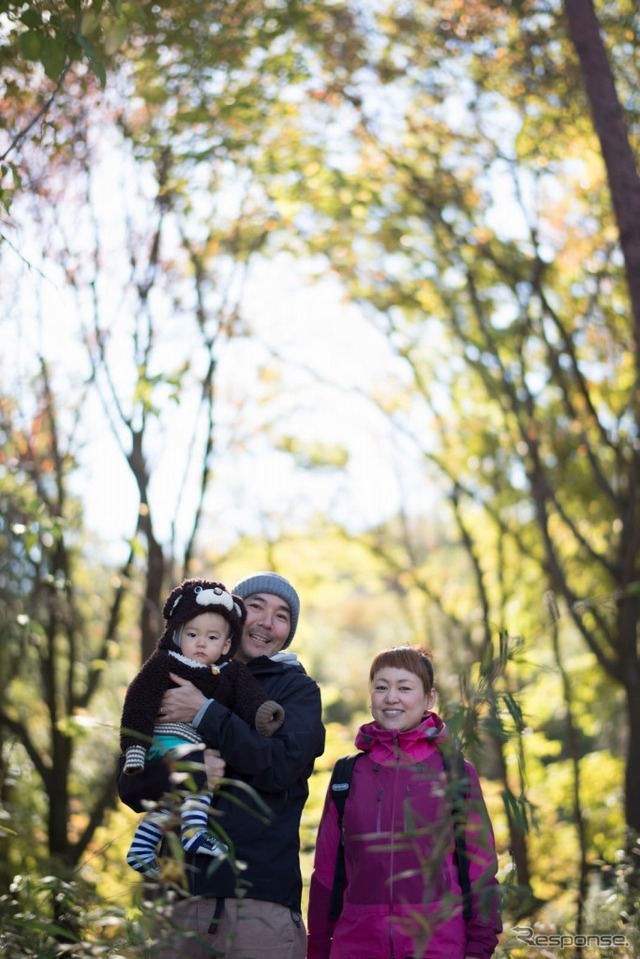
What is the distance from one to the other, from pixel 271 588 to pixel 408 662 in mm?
517

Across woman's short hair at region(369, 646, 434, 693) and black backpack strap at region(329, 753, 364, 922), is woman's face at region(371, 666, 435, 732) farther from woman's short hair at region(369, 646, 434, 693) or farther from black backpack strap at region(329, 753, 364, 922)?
black backpack strap at region(329, 753, 364, 922)

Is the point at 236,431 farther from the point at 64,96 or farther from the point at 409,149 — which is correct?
the point at 64,96

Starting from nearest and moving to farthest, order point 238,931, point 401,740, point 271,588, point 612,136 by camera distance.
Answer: point 238,931 → point 401,740 → point 271,588 → point 612,136

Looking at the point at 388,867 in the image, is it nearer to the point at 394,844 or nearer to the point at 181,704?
the point at 394,844

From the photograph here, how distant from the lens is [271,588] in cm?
363

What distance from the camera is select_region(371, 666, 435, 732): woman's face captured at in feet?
11.4

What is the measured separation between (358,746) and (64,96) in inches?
221

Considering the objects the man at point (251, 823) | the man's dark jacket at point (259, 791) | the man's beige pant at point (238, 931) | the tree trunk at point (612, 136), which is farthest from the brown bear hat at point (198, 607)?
the tree trunk at point (612, 136)

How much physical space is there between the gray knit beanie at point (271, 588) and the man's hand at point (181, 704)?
54 centimetres

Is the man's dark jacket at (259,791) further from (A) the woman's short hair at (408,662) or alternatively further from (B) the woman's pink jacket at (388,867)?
(A) the woman's short hair at (408,662)

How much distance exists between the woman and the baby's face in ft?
1.96

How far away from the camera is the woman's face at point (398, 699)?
349 centimetres

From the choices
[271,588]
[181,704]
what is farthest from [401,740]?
[181,704]

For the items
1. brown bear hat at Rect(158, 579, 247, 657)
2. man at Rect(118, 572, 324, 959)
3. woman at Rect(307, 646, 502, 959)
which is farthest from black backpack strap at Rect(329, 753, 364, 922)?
brown bear hat at Rect(158, 579, 247, 657)
